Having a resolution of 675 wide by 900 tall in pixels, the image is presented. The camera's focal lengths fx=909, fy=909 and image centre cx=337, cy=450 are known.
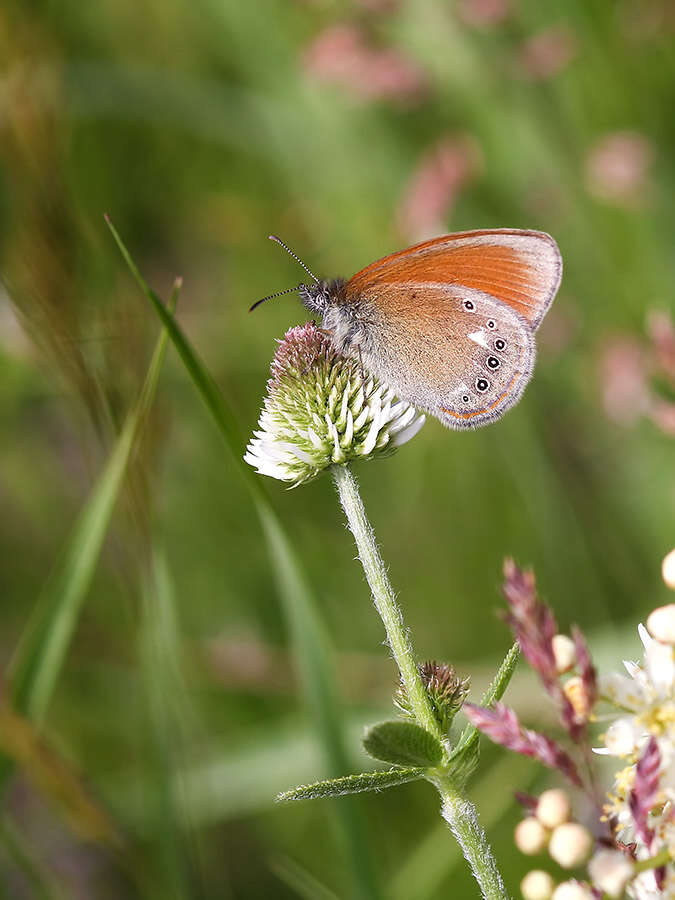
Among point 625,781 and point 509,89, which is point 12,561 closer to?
point 509,89

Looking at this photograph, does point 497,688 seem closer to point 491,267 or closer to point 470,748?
point 470,748

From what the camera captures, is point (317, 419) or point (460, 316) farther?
point (460, 316)

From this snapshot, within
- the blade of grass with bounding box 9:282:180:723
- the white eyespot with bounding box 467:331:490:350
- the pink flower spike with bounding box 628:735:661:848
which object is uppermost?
the white eyespot with bounding box 467:331:490:350

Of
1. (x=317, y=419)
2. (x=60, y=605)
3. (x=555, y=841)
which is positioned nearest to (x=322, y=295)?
(x=317, y=419)

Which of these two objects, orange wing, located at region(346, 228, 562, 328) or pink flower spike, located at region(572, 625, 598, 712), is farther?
orange wing, located at region(346, 228, 562, 328)

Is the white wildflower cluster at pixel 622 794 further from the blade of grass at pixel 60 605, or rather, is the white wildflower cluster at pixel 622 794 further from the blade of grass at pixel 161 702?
the blade of grass at pixel 60 605

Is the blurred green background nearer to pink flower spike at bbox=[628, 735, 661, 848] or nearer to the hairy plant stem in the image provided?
the hairy plant stem

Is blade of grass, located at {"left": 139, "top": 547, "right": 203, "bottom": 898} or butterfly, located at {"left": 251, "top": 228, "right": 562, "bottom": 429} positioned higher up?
butterfly, located at {"left": 251, "top": 228, "right": 562, "bottom": 429}

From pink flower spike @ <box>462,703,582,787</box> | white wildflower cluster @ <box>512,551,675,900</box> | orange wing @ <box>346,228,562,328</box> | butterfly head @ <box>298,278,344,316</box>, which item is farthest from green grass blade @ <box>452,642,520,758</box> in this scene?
butterfly head @ <box>298,278,344,316</box>

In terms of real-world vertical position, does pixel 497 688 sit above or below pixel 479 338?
below
